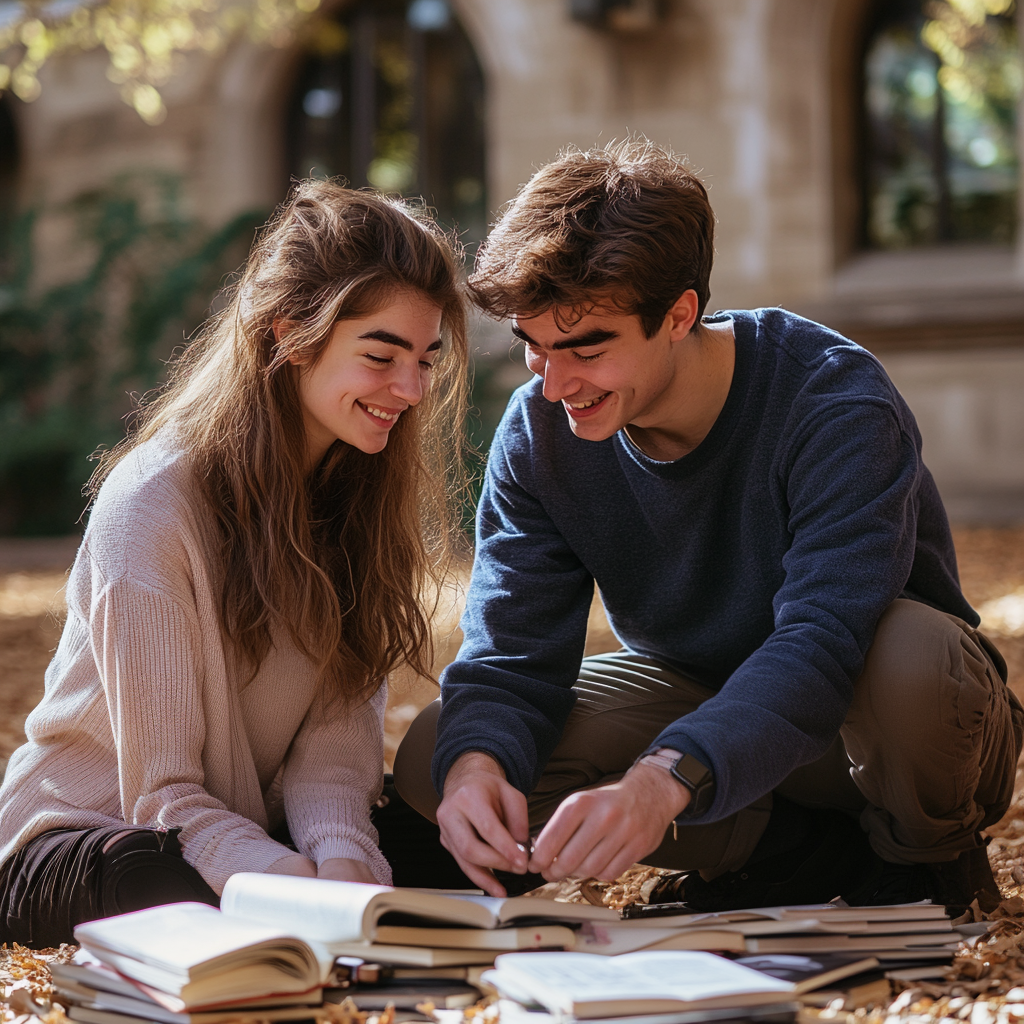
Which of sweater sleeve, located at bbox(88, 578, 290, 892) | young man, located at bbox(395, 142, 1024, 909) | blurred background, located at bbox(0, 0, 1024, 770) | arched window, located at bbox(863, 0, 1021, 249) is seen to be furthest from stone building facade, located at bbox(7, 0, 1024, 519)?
sweater sleeve, located at bbox(88, 578, 290, 892)

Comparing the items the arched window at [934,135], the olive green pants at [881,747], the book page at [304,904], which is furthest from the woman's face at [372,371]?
the arched window at [934,135]

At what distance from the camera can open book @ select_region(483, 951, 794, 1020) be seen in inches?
59.4

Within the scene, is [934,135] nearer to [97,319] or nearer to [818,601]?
[97,319]

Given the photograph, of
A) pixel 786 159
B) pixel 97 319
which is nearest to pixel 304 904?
pixel 786 159

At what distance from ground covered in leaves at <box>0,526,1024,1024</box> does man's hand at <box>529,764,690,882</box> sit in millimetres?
219

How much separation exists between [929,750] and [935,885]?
29 cm

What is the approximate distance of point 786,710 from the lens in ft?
6.19

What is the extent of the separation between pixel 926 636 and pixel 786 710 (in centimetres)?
32

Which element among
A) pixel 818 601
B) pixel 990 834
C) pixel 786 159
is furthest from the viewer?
pixel 786 159

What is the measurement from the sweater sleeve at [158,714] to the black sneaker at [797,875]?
79 centimetres

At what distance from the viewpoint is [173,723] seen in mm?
2137

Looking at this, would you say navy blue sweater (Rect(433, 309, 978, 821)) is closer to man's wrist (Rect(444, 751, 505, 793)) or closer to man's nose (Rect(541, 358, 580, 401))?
man's wrist (Rect(444, 751, 505, 793))

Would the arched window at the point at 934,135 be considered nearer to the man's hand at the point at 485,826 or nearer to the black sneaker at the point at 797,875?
the black sneaker at the point at 797,875

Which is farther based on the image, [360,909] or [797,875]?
[797,875]
